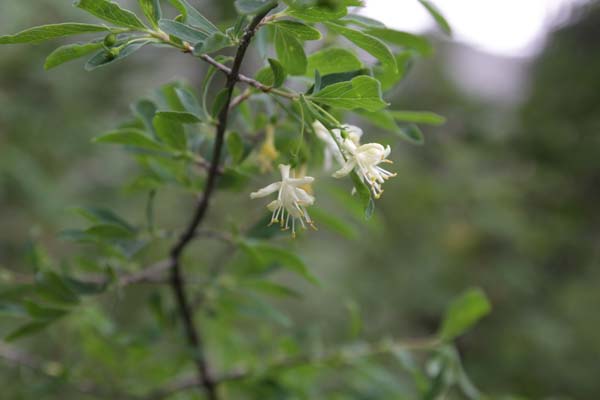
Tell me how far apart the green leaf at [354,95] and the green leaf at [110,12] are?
22 cm

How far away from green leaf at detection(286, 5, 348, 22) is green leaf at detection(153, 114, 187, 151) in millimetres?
258

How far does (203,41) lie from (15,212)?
2.06 meters

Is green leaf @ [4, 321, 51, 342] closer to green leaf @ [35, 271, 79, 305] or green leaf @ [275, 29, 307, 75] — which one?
green leaf @ [35, 271, 79, 305]

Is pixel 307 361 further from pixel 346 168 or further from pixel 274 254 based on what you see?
pixel 346 168

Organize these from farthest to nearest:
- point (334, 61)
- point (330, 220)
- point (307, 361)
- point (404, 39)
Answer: point (307, 361)
point (330, 220)
point (404, 39)
point (334, 61)

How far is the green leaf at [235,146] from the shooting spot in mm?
749

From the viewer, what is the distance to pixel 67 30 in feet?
1.97

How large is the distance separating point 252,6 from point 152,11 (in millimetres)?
182

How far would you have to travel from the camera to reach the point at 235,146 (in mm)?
763

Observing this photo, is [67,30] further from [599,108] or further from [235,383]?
[599,108]

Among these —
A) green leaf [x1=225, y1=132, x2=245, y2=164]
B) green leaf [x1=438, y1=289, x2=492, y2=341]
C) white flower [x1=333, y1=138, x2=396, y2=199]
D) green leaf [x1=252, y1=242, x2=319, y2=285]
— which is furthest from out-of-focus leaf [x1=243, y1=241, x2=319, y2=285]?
green leaf [x1=438, y1=289, x2=492, y2=341]

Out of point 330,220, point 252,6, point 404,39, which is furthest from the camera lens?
point 330,220

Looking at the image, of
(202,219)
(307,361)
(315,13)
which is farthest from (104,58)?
(307,361)

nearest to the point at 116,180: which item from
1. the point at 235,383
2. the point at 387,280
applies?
the point at 387,280
